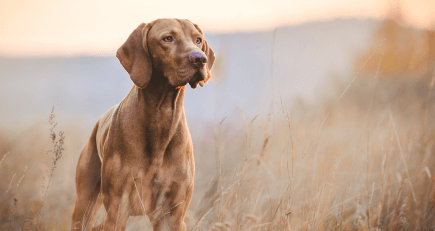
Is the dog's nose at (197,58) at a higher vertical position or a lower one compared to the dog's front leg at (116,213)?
higher

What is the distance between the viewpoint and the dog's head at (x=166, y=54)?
7.43 ft

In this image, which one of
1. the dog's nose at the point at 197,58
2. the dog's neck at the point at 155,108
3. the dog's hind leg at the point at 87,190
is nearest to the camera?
the dog's nose at the point at 197,58

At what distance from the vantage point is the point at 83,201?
114 inches

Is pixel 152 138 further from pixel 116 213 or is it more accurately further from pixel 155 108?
pixel 116 213

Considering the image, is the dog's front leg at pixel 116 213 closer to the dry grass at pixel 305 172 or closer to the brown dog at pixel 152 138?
the brown dog at pixel 152 138

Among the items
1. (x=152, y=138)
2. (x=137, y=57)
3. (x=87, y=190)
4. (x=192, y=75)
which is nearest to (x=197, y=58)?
(x=192, y=75)

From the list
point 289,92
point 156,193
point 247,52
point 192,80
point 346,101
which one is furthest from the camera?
point 247,52

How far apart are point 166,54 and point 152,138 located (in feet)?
2.30

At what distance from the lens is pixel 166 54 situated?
7.89ft

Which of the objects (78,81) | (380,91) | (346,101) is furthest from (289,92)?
(78,81)

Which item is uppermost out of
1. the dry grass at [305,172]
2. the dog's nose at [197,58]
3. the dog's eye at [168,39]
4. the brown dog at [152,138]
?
the dog's eye at [168,39]

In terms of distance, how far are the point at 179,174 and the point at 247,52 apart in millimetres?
6313

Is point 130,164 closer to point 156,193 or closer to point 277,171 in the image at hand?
point 156,193

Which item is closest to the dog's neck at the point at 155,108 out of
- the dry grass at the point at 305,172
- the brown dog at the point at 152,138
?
the brown dog at the point at 152,138
